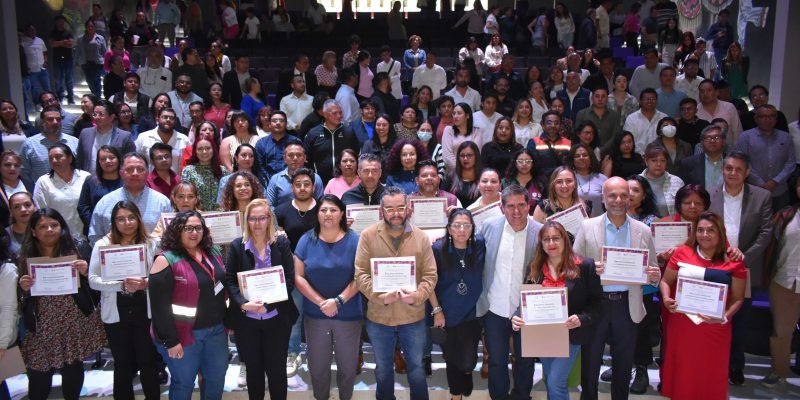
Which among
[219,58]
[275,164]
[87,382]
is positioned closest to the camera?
[87,382]

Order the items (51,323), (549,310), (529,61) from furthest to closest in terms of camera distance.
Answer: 1. (529,61)
2. (51,323)
3. (549,310)

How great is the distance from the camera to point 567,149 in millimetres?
7324

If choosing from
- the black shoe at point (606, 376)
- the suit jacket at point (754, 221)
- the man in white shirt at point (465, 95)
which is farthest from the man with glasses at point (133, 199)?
the man in white shirt at point (465, 95)

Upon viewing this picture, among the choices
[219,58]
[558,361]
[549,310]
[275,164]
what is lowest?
[558,361]

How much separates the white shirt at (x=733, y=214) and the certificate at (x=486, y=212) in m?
1.96

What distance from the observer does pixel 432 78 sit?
11375 mm

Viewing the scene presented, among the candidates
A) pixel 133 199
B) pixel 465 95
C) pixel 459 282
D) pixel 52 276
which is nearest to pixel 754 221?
pixel 459 282

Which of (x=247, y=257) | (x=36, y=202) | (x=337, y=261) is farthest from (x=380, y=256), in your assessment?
(x=36, y=202)

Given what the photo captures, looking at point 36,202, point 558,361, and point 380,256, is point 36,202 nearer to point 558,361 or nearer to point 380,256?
point 380,256

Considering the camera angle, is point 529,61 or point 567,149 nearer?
point 567,149

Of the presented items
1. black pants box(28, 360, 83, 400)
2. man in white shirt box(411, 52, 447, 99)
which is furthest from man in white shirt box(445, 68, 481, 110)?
black pants box(28, 360, 83, 400)

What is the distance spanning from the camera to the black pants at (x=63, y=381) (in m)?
5.31

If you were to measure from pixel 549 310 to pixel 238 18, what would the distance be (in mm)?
16232

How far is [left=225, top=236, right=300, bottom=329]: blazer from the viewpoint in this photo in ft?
16.5
